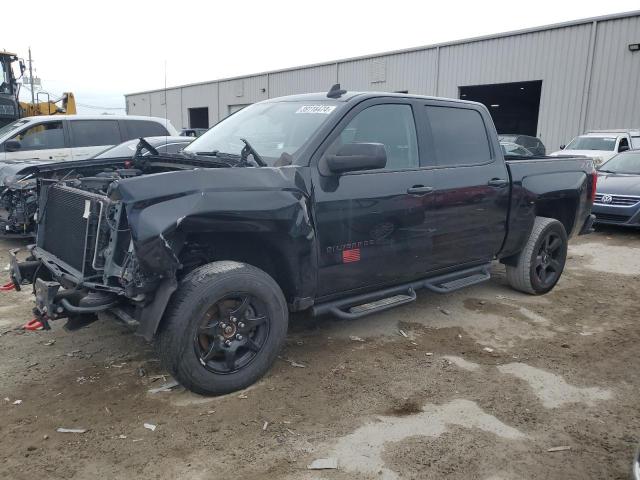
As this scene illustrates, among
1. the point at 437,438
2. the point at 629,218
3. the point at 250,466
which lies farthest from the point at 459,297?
the point at 629,218

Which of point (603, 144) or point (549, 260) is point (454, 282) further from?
point (603, 144)

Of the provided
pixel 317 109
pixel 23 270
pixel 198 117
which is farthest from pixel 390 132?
pixel 198 117

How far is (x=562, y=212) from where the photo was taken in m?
5.97

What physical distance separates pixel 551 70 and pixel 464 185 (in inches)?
631

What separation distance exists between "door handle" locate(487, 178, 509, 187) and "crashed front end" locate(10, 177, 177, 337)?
3.05 metres

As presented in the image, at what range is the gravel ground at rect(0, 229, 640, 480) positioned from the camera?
2.76 meters

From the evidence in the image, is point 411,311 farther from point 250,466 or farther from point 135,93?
point 135,93

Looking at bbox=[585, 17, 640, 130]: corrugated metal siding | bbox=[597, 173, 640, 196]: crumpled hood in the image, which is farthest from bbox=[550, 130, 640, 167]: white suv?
bbox=[597, 173, 640, 196]: crumpled hood

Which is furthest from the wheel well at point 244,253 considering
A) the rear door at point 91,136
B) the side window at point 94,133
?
the side window at point 94,133

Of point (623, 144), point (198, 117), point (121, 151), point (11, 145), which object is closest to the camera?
point (121, 151)

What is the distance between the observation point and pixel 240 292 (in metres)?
3.31

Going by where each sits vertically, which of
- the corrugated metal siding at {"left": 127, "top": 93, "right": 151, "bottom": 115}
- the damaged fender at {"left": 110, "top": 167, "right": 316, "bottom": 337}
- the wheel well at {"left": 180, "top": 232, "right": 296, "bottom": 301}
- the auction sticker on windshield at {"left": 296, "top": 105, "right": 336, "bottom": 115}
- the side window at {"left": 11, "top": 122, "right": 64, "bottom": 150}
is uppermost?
the corrugated metal siding at {"left": 127, "top": 93, "right": 151, "bottom": 115}

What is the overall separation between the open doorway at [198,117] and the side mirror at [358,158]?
3385 cm

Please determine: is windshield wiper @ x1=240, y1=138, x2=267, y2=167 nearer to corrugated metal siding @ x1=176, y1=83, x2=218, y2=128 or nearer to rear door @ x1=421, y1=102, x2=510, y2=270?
rear door @ x1=421, y1=102, x2=510, y2=270
